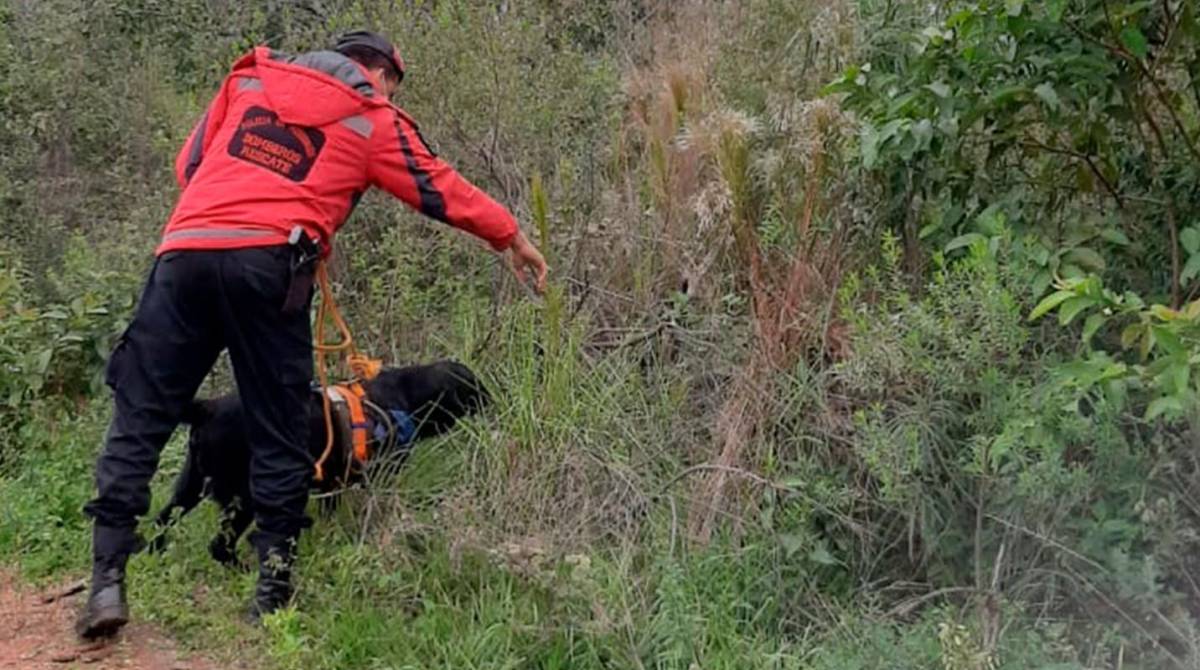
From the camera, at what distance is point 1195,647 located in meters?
3.54

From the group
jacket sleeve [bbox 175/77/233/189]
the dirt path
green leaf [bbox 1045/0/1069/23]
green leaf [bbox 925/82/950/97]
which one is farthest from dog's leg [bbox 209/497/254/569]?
green leaf [bbox 1045/0/1069/23]

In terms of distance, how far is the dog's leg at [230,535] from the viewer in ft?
15.6

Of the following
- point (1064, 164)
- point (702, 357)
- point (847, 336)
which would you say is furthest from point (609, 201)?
point (1064, 164)

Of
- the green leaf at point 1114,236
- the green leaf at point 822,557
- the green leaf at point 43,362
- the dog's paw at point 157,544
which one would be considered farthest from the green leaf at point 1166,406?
the green leaf at point 43,362

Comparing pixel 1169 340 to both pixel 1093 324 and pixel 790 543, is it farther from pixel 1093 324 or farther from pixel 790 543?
pixel 790 543

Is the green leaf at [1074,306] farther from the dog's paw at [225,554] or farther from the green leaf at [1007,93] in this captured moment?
the dog's paw at [225,554]

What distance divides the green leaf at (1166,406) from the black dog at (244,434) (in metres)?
2.46

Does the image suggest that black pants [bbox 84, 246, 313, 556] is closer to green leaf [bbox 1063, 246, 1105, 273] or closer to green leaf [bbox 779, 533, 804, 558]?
green leaf [bbox 779, 533, 804, 558]

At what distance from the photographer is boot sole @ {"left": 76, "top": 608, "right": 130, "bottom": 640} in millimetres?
4223

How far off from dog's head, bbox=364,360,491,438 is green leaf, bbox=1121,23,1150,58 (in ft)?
8.24

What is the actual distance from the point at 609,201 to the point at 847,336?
155 cm

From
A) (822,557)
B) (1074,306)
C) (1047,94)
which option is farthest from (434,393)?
(1074,306)

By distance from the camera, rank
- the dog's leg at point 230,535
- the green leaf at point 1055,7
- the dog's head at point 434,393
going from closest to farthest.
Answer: the green leaf at point 1055,7 < the dog's leg at point 230,535 < the dog's head at point 434,393

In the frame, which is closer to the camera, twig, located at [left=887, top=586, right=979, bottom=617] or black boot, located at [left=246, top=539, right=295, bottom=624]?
twig, located at [left=887, top=586, right=979, bottom=617]
